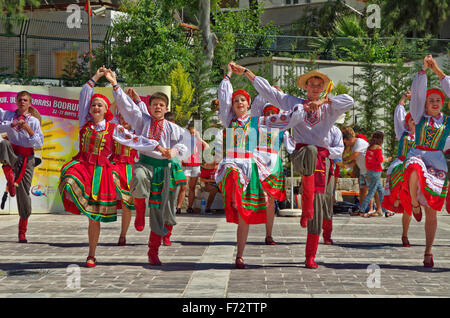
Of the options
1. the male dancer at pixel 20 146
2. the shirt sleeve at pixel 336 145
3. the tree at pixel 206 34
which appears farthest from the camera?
the tree at pixel 206 34

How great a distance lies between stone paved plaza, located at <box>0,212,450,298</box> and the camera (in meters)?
6.59

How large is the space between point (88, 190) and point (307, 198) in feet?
7.58

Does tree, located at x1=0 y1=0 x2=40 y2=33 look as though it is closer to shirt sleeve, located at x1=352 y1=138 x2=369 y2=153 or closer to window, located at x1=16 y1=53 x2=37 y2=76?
window, located at x1=16 y1=53 x2=37 y2=76

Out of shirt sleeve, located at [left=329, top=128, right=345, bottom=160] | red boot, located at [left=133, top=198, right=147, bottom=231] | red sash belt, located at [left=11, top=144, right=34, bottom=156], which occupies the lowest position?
red boot, located at [left=133, top=198, right=147, bottom=231]

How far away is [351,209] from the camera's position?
17.6 metres

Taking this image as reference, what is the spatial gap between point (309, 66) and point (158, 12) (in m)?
6.97

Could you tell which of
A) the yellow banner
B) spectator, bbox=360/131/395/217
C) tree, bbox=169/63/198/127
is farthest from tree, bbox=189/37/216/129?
spectator, bbox=360/131/395/217

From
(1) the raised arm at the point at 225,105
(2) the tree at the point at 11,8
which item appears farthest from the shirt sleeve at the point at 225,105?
(2) the tree at the point at 11,8

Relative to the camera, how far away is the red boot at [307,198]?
324 inches

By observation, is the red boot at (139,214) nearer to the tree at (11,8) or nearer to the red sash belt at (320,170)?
the red sash belt at (320,170)

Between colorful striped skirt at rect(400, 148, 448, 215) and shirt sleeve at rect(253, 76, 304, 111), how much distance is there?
143 cm

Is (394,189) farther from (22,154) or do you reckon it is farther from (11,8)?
(11,8)

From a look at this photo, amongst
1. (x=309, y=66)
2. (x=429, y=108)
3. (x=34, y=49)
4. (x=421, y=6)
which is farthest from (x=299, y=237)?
(x=421, y=6)

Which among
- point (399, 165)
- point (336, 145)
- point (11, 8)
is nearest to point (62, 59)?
point (11, 8)
